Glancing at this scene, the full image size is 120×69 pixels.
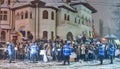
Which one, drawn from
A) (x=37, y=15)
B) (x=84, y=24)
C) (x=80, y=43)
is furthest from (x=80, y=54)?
(x=37, y=15)

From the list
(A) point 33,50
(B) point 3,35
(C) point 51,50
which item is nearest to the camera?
(A) point 33,50

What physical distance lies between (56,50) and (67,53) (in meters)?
2.57

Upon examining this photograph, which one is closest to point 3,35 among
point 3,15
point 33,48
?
point 3,15

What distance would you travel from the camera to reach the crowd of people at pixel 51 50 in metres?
15.2

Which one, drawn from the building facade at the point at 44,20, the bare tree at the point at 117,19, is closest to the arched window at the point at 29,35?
the building facade at the point at 44,20

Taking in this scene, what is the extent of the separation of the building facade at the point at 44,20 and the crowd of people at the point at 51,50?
371 millimetres

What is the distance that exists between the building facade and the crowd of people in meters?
0.37

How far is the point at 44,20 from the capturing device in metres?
16.6

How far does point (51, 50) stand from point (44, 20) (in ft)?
5.29

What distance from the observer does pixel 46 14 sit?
55.1ft

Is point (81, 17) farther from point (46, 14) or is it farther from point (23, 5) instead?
point (23, 5)

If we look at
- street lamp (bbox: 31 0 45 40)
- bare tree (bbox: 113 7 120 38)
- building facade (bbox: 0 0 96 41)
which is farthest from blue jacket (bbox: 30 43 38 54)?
bare tree (bbox: 113 7 120 38)

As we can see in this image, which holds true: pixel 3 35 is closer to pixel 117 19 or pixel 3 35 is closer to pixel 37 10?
pixel 37 10

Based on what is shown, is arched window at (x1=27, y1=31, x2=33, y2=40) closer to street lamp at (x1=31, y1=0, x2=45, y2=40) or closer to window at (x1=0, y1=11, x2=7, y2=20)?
street lamp at (x1=31, y1=0, x2=45, y2=40)
